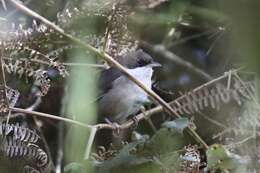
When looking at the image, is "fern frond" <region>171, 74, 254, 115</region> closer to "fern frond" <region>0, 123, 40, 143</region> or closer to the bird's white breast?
"fern frond" <region>0, 123, 40, 143</region>

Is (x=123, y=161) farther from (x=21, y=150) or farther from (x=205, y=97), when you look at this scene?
(x=205, y=97)

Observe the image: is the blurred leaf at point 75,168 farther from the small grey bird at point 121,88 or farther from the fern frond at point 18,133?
the small grey bird at point 121,88

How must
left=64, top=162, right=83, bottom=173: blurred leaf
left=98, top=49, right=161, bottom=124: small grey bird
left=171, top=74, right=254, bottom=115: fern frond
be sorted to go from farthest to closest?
left=98, top=49, right=161, bottom=124: small grey bird < left=171, top=74, right=254, bottom=115: fern frond < left=64, top=162, right=83, bottom=173: blurred leaf

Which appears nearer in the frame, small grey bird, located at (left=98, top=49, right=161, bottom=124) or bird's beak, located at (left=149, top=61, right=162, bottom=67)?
bird's beak, located at (left=149, top=61, right=162, bottom=67)

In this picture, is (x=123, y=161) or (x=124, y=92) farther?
(x=124, y=92)

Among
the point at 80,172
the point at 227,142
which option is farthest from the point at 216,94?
the point at 80,172

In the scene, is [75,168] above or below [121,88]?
above

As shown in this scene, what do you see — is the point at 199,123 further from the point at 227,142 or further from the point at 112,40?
the point at 112,40

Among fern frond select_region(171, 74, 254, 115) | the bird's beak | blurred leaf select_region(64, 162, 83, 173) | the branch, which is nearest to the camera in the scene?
blurred leaf select_region(64, 162, 83, 173)

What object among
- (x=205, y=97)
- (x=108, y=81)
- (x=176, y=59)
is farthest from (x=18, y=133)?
(x=108, y=81)

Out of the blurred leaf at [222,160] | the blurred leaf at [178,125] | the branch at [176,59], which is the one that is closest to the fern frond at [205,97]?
the blurred leaf at [178,125]

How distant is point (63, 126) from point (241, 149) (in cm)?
116

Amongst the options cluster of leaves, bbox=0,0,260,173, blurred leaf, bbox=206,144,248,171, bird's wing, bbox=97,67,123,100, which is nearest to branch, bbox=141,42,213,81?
bird's wing, bbox=97,67,123,100

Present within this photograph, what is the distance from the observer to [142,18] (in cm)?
204
